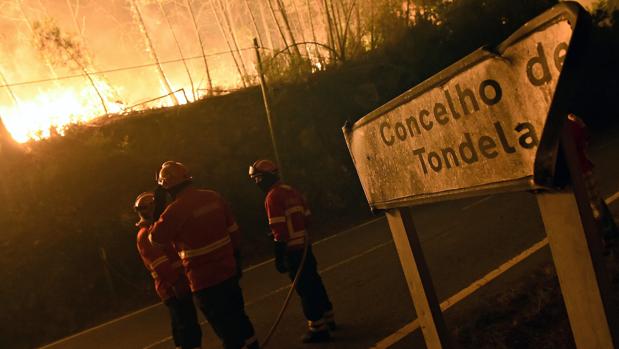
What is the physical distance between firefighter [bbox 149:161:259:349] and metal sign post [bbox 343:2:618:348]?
2.48 meters

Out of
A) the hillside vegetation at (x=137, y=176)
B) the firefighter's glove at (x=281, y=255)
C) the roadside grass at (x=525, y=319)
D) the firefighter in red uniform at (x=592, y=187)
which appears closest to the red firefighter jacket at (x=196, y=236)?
the firefighter's glove at (x=281, y=255)

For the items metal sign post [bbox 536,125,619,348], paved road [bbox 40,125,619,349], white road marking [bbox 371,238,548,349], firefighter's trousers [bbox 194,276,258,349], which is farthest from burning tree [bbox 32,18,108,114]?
metal sign post [bbox 536,125,619,348]

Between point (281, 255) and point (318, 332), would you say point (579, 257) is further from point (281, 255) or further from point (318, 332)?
point (318, 332)

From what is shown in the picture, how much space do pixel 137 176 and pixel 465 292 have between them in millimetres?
10054

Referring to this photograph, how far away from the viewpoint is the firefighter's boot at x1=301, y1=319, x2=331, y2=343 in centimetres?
450

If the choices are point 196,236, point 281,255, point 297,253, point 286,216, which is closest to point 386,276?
point 297,253

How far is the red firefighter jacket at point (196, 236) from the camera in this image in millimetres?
3676

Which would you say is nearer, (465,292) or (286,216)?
(286,216)

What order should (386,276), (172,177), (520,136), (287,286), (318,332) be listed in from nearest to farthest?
(520,136)
(172,177)
(318,332)
(386,276)
(287,286)

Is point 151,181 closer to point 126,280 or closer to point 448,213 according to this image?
point 126,280

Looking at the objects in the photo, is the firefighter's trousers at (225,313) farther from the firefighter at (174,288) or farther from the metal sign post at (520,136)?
the metal sign post at (520,136)

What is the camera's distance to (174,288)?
432 cm

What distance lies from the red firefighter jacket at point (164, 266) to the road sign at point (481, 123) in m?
3.11

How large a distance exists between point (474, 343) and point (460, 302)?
3.76ft
